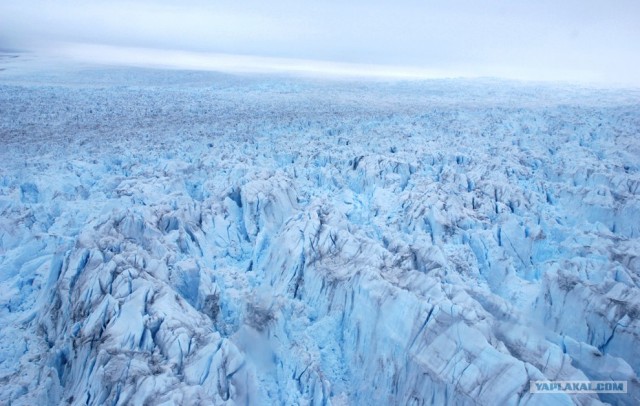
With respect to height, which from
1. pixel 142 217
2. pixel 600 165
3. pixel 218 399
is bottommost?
pixel 218 399

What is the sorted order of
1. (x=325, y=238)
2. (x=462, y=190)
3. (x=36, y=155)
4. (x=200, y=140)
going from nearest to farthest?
1. (x=325, y=238)
2. (x=462, y=190)
3. (x=36, y=155)
4. (x=200, y=140)

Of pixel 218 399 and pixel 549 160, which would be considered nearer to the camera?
pixel 218 399

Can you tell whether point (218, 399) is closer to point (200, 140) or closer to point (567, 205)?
point (567, 205)

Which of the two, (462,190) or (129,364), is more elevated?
(462,190)

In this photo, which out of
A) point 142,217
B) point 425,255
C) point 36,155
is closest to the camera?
point 425,255

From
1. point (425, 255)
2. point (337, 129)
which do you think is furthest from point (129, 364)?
point (337, 129)

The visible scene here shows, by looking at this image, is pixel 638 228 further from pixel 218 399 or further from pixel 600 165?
pixel 218 399
